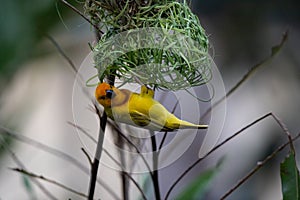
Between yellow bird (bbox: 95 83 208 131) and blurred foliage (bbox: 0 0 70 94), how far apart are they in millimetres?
813

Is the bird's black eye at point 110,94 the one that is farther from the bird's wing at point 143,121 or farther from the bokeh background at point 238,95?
the bokeh background at point 238,95

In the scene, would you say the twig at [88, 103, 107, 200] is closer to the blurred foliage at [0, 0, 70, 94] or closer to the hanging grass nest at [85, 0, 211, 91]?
the hanging grass nest at [85, 0, 211, 91]

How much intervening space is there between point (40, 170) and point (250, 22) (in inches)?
40.0

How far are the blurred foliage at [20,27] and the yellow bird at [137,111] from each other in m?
0.81

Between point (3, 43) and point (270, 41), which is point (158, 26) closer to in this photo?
point (3, 43)

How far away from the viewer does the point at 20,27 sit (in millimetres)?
1469

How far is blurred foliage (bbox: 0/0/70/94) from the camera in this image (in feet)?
4.74

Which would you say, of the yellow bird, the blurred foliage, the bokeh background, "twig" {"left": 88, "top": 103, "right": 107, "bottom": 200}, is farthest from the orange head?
the bokeh background

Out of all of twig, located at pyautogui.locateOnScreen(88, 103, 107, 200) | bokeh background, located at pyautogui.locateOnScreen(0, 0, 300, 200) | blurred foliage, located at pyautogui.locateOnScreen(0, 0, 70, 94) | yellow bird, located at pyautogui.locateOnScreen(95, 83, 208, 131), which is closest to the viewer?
yellow bird, located at pyautogui.locateOnScreen(95, 83, 208, 131)

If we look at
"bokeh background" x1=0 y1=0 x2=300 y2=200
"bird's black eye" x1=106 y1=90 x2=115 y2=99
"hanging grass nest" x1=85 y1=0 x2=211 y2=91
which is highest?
"hanging grass nest" x1=85 y1=0 x2=211 y2=91

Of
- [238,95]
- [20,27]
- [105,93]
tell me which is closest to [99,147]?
[105,93]

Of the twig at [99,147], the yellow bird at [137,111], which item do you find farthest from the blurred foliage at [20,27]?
the yellow bird at [137,111]

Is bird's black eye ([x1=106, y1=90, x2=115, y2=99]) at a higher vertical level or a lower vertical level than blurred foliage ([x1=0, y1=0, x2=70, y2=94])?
lower

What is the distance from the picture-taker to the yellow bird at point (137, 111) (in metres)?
0.63
